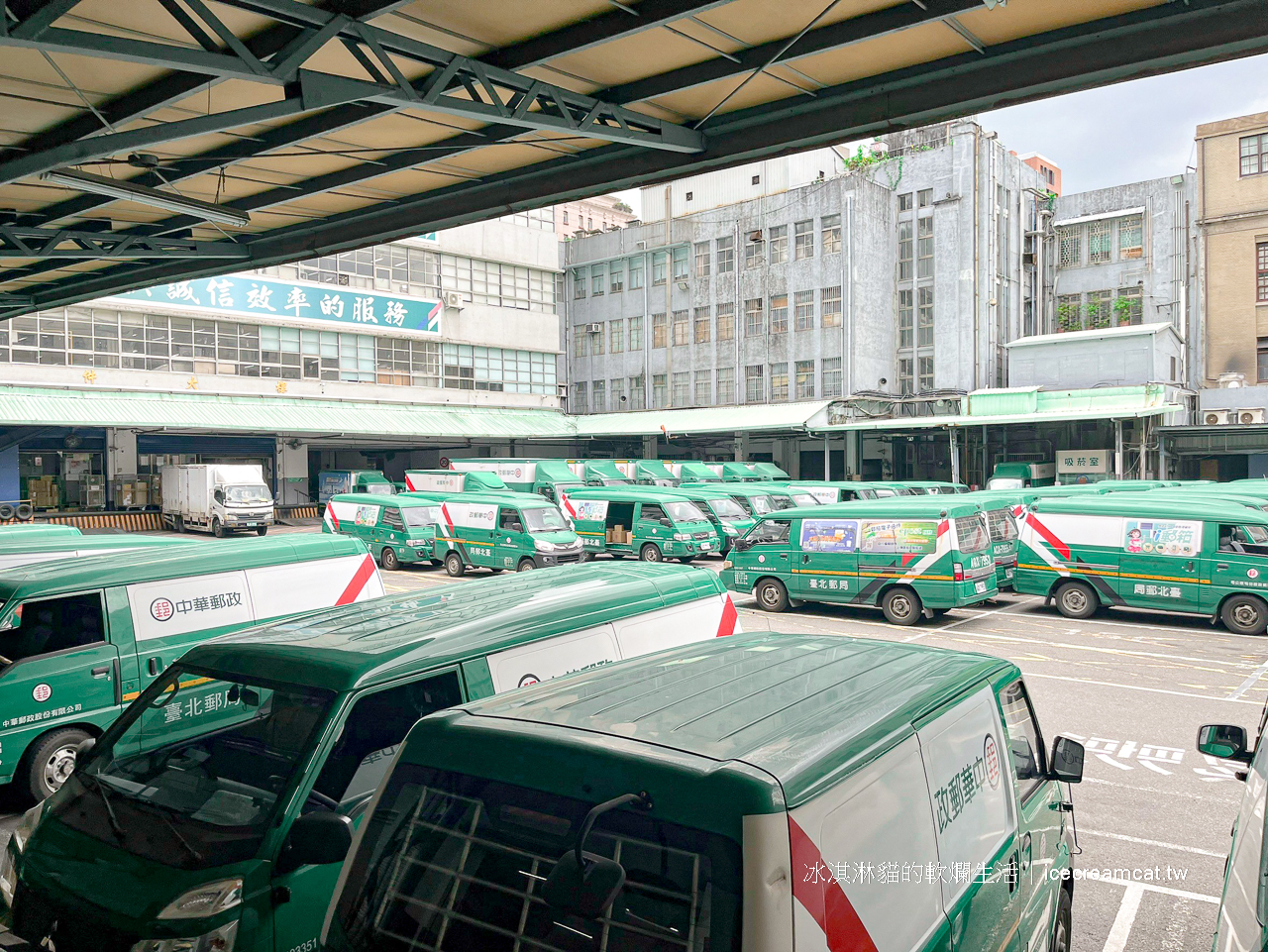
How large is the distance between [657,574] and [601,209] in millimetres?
117073

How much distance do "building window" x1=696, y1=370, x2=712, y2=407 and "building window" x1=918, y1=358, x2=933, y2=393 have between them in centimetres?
1189

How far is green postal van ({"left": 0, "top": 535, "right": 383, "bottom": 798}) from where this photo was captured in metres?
7.29

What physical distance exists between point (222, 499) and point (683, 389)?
96.3 ft

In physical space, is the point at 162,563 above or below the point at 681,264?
below

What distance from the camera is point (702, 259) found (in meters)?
53.5

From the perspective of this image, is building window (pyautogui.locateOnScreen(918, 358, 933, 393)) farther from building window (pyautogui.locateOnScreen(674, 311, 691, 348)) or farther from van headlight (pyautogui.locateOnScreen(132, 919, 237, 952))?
van headlight (pyautogui.locateOnScreen(132, 919, 237, 952))

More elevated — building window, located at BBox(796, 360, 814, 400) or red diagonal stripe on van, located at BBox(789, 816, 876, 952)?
building window, located at BBox(796, 360, 814, 400)

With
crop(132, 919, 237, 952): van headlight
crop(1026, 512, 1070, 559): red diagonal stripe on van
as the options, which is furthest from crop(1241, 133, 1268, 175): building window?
crop(132, 919, 237, 952): van headlight

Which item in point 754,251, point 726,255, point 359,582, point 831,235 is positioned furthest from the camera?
point 726,255

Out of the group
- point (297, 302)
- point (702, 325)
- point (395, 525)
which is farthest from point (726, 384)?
point (395, 525)

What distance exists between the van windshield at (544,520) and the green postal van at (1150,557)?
10523mm

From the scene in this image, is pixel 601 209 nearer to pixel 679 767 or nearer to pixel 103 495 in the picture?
pixel 103 495

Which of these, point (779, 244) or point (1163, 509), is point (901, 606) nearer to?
point (1163, 509)

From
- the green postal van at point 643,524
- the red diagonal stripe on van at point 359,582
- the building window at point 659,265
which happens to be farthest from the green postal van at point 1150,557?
the building window at point 659,265
